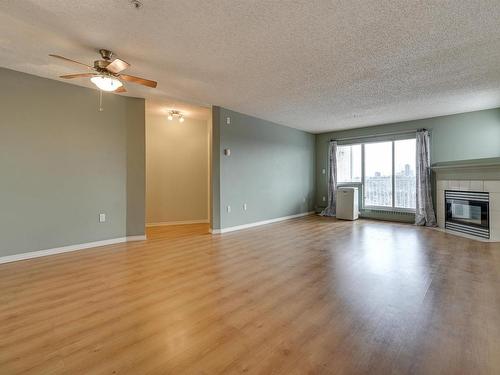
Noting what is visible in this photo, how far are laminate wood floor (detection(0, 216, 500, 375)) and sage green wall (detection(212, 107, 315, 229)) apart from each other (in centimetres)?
174

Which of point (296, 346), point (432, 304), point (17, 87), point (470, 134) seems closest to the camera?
point (296, 346)

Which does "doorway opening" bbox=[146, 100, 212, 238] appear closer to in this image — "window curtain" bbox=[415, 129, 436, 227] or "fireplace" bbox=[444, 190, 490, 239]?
"window curtain" bbox=[415, 129, 436, 227]

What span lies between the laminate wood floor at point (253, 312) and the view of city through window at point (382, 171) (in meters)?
2.69

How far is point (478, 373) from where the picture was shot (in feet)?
4.42

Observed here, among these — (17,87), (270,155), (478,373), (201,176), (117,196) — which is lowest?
(478,373)

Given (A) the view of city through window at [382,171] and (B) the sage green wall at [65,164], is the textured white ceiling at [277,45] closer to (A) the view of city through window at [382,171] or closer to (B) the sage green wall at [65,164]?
(B) the sage green wall at [65,164]

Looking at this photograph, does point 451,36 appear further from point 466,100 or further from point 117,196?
point 117,196

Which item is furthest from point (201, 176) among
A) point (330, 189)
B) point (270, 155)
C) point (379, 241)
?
point (379, 241)

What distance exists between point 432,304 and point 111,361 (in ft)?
8.19

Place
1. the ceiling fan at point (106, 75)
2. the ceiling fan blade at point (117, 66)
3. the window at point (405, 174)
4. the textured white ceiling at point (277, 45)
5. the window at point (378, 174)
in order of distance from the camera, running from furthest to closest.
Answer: the window at point (378, 174), the window at point (405, 174), the ceiling fan at point (106, 75), the ceiling fan blade at point (117, 66), the textured white ceiling at point (277, 45)

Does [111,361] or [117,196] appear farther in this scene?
[117,196]

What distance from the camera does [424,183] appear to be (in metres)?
5.68

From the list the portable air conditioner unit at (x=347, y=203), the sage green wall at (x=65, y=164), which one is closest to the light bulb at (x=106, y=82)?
the sage green wall at (x=65, y=164)

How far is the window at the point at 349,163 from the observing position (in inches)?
276
